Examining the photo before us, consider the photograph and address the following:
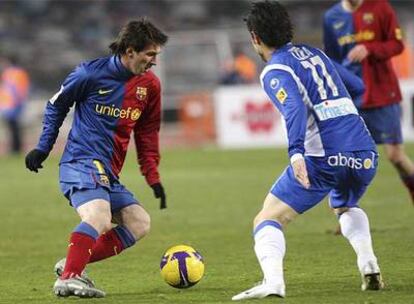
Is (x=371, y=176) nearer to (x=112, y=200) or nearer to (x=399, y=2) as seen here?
(x=112, y=200)

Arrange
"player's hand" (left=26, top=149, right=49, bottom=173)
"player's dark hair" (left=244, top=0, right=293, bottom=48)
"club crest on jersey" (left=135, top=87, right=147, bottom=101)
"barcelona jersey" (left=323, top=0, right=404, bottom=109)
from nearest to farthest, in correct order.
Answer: "player's dark hair" (left=244, top=0, right=293, bottom=48) → "player's hand" (left=26, top=149, right=49, bottom=173) → "club crest on jersey" (left=135, top=87, right=147, bottom=101) → "barcelona jersey" (left=323, top=0, right=404, bottom=109)

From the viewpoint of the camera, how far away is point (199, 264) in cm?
773

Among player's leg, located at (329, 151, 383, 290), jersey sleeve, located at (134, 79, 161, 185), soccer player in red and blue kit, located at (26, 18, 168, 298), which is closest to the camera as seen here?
player's leg, located at (329, 151, 383, 290)

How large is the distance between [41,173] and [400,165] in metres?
10.3

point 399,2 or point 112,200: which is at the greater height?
point 399,2

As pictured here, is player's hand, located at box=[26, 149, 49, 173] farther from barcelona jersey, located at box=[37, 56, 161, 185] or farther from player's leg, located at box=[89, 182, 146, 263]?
player's leg, located at box=[89, 182, 146, 263]

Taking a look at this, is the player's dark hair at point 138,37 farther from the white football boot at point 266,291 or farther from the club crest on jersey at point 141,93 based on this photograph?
the white football boot at point 266,291

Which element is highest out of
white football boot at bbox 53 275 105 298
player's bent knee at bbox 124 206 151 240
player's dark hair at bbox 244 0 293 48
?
player's dark hair at bbox 244 0 293 48

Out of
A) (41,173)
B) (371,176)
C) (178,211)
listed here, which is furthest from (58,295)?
(41,173)

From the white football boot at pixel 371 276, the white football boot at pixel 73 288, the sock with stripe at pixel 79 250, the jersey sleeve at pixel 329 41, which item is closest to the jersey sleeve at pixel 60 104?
the sock with stripe at pixel 79 250

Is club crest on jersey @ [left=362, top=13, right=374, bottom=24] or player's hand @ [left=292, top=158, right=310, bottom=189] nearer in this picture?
player's hand @ [left=292, top=158, right=310, bottom=189]

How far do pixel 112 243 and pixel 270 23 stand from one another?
2.01 meters

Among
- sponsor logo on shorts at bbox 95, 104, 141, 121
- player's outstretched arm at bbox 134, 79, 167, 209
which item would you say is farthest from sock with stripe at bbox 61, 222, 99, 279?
player's outstretched arm at bbox 134, 79, 167, 209

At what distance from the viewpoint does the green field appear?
759cm
